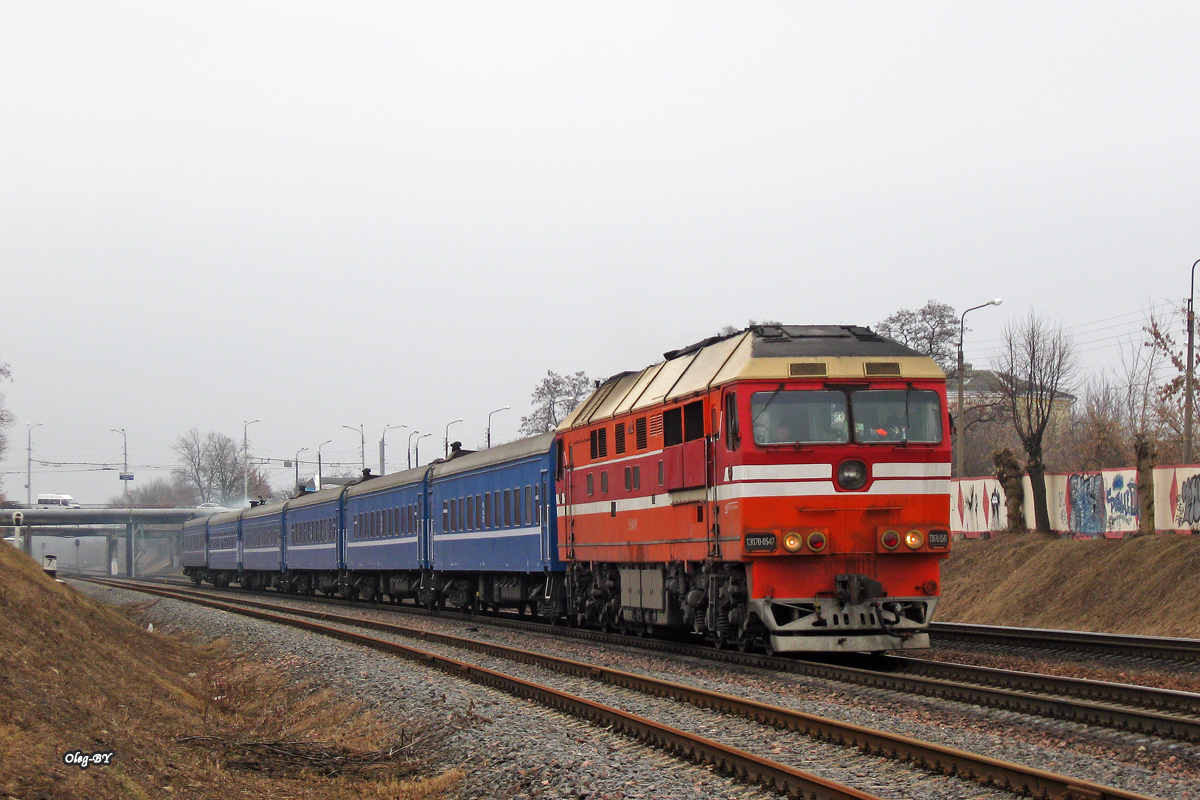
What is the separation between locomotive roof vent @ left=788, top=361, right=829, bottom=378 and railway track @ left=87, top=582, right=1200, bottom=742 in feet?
11.4

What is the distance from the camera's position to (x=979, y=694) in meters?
12.1

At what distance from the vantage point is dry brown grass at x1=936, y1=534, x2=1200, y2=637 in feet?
77.7

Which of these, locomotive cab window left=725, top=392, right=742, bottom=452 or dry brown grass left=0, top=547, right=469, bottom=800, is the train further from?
dry brown grass left=0, top=547, right=469, bottom=800

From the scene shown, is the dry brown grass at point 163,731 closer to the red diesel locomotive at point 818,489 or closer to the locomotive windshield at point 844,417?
the red diesel locomotive at point 818,489

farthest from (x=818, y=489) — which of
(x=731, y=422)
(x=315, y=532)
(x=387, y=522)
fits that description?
(x=315, y=532)

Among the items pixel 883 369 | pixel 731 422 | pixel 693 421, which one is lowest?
pixel 731 422

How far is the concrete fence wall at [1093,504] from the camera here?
26.6 metres

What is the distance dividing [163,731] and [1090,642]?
1282cm

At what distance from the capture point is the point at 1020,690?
42.7 feet

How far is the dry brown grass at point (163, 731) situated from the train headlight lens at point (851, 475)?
5.91 meters

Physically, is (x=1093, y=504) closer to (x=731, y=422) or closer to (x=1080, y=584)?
(x=1080, y=584)

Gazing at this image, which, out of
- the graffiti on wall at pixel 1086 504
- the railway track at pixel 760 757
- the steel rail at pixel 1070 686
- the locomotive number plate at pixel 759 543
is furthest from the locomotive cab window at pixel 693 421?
the graffiti on wall at pixel 1086 504

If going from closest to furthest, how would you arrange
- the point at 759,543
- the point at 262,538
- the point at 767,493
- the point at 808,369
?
the point at 759,543 → the point at 767,493 → the point at 808,369 → the point at 262,538

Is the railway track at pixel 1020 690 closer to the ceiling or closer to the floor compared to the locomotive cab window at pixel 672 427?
closer to the floor
